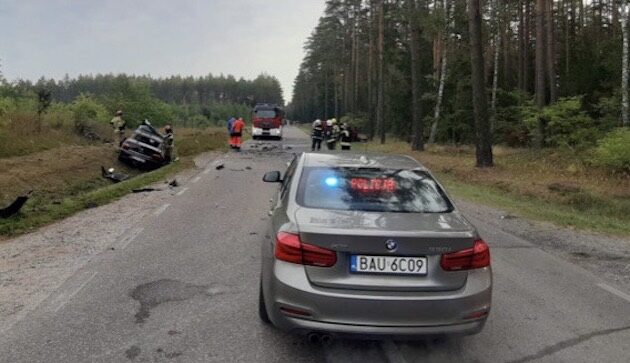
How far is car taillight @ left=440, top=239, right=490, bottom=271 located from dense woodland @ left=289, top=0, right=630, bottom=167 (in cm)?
1562

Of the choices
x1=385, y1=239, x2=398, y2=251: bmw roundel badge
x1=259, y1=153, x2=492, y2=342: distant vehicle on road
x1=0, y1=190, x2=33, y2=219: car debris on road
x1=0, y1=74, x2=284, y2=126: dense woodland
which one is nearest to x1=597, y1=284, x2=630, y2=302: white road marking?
→ x1=259, y1=153, x2=492, y2=342: distant vehicle on road

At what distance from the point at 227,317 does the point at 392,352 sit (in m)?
1.57

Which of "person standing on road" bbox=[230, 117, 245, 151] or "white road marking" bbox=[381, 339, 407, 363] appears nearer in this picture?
"white road marking" bbox=[381, 339, 407, 363]

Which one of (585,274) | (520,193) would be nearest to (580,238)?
(585,274)

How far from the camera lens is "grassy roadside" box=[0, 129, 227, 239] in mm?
10242

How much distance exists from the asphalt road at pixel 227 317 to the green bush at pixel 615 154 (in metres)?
9.48

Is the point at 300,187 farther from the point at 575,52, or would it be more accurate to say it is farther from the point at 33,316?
the point at 575,52

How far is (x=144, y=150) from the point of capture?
2091 cm

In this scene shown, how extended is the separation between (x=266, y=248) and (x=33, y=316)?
7.44 ft

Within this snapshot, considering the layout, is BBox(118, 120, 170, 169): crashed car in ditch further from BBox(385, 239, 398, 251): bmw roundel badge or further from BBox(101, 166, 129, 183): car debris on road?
BBox(385, 239, 398, 251): bmw roundel badge

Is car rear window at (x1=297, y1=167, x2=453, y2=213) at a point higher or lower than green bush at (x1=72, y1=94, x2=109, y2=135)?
lower

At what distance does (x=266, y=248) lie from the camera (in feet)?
14.7

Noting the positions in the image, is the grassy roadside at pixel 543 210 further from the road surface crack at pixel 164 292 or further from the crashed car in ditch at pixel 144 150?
the crashed car in ditch at pixel 144 150

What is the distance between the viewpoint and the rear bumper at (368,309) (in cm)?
380
